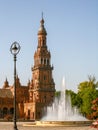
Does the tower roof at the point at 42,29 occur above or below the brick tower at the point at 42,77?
above

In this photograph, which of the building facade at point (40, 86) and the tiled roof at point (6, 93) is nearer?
the building facade at point (40, 86)

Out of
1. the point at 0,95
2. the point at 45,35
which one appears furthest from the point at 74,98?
the point at 0,95

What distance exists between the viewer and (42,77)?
119938 mm

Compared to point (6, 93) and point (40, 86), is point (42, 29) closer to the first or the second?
point (40, 86)

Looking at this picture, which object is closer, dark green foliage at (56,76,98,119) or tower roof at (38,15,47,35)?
dark green foliage at (56,76,98,119)

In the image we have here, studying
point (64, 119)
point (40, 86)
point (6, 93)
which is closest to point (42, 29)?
point (40, 86)

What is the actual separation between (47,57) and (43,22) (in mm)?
10418

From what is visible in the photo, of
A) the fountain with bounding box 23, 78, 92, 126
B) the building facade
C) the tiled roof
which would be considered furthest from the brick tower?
the fountain with bounding box 23, 78, 92, 126

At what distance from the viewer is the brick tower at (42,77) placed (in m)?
118

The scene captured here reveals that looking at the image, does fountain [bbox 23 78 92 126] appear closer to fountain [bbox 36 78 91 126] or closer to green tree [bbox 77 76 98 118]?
fountain [bbox 36 78 91 126]

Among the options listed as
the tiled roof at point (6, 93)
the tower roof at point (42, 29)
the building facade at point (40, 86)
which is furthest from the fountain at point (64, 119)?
the tiled roof at point (6, 93)

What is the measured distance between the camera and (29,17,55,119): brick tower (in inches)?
4660

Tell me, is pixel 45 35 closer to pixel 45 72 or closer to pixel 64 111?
pixel 45 72

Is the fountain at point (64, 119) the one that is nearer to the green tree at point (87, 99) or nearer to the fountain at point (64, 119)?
the fountain at point (64, 119)
